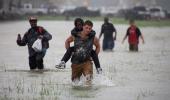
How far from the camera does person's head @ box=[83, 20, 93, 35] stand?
14.4m

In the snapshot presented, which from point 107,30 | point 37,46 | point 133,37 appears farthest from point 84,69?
point 107,30

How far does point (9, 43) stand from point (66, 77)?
16142 millimetres

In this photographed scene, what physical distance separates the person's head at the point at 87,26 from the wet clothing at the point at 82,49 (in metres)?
0.17

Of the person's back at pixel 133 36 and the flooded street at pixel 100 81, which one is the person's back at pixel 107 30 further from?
the flooded street at pixel 100 81

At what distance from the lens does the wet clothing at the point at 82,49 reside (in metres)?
14.5

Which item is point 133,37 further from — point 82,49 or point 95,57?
point 82,49

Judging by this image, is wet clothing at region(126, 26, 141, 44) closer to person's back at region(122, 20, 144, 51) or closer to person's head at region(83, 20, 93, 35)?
person's back at region(122, 20, 144, 51)

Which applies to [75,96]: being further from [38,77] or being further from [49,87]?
[38,77]

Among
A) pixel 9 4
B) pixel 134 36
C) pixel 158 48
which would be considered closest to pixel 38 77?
pixel 134 36

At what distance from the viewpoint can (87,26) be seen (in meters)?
14.4

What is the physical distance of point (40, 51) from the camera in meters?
17.8

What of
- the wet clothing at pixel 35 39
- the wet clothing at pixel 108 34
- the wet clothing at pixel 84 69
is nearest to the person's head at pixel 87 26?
the wet clothing at pixel 84 69

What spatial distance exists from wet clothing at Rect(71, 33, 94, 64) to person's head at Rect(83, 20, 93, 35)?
6.6 inches

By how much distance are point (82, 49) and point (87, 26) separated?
53cm
